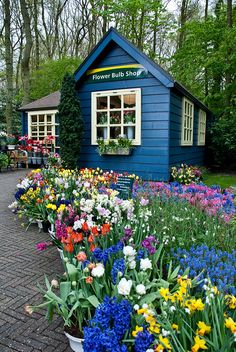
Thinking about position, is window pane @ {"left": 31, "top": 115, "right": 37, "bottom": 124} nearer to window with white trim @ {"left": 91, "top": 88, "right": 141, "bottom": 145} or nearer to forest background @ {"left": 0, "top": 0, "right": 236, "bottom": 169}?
forest background @ {"left": 0, "top": 0, "right": 236, "bottom": 169}

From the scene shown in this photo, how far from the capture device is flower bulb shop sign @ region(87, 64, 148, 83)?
7883 mm

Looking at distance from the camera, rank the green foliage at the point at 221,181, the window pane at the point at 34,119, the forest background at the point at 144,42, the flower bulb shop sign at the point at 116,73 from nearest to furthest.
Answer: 1. the flower bulb shop sign at the point at 116,73
2. the green foliage at the point at 221,181
3. the forest background at the point at 144,42
4. the window pane at the point at 34,119

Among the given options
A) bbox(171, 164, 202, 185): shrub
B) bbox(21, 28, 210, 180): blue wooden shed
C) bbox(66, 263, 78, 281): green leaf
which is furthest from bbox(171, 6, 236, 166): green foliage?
bbox(66, 263, 78, 281): green leaf

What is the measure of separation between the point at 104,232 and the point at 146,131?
5.87m

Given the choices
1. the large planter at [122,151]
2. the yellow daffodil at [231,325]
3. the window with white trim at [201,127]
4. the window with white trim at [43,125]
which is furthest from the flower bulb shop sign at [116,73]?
the yellow daffodil at [231,325]

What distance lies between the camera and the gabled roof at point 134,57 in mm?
7352

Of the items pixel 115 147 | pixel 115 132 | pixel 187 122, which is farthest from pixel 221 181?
pixel 115 132

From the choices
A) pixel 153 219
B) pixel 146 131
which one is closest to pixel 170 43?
pixel 146 131

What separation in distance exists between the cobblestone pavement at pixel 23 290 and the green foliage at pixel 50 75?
15200 millimetres

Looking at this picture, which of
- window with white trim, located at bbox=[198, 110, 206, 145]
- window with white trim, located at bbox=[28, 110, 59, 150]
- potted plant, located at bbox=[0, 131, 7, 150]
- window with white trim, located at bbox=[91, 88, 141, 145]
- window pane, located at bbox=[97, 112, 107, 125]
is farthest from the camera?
window with white trim, located at bbox=[28, 110, 59, 150]

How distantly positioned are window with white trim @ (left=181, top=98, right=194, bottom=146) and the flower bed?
5.76 metres

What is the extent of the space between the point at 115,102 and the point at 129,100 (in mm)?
444

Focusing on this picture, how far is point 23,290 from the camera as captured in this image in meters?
2.79

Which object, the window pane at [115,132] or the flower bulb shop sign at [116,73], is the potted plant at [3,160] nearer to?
the flower bulb shop sign at [116,73]
